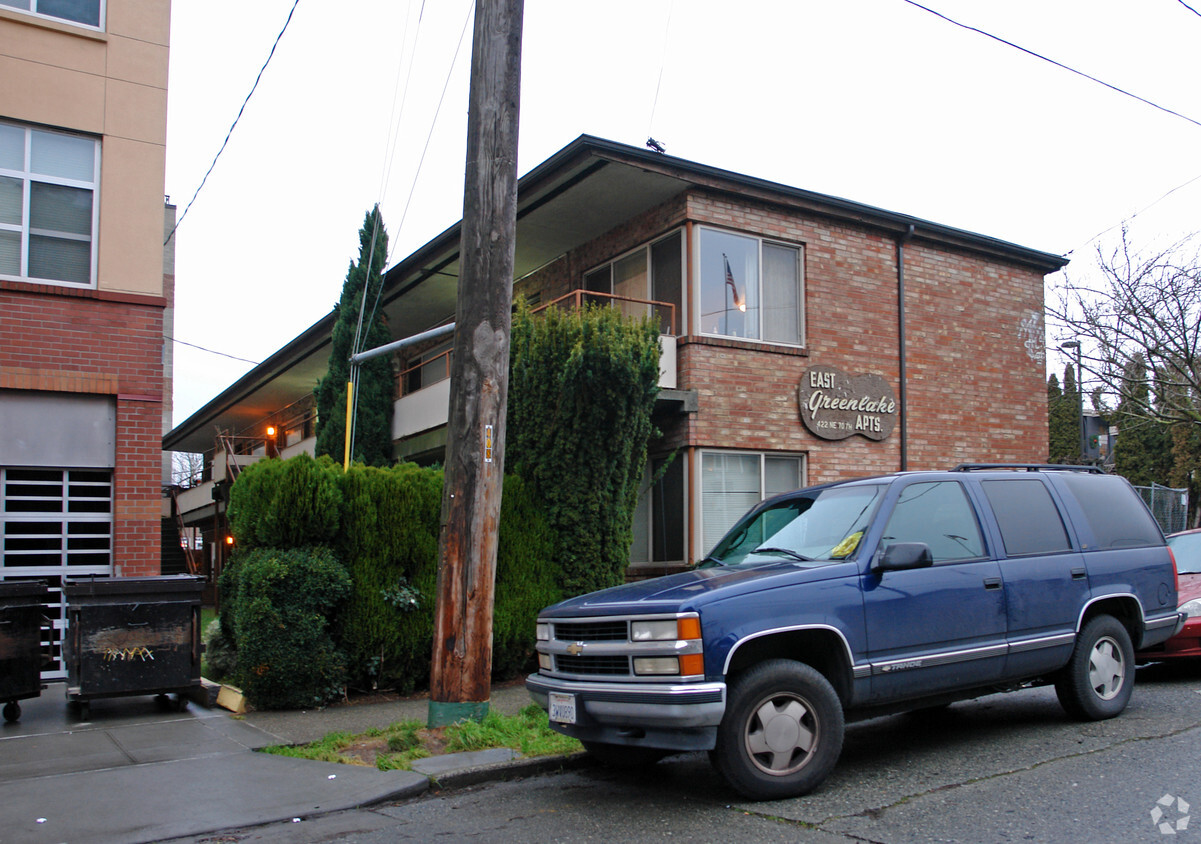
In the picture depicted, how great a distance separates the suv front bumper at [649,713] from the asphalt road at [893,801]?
40 centimetres

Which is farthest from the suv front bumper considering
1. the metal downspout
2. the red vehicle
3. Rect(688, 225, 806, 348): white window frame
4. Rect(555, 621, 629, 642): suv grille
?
the metal downspout

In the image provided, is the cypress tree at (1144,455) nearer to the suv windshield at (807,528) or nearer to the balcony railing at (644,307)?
the balcony railing at (644,307)

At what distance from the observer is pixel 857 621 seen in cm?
555

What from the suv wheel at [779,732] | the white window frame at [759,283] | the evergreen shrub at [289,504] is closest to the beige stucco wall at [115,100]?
the evergreen shrub at [289,504]

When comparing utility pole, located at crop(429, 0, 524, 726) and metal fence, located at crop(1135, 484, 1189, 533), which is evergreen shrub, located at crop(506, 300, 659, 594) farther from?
metal fence, located at crop(1135, 484, 1189, 533)

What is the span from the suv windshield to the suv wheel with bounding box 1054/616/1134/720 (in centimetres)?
197

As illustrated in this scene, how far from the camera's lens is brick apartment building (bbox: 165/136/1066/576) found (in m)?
13.2

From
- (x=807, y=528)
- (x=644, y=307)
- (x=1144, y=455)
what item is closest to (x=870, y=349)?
(x=644, y=307)

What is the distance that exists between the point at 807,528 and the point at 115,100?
9533mm

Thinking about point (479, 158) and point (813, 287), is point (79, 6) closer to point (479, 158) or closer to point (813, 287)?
point (479, 158)

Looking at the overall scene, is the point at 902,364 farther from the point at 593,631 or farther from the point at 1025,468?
the point at 593,631

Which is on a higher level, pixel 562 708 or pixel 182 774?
pixel 562 708

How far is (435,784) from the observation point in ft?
19.5

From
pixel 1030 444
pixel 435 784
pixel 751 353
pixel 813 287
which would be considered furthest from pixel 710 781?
pixel 1030 444
